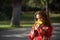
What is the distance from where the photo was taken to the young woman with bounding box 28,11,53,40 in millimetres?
4742

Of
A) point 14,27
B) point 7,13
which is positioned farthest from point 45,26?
point 7,13

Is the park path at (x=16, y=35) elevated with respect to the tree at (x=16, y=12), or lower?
lower

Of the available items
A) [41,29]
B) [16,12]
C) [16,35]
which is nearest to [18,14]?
[16,12]

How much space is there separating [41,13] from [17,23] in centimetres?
1686

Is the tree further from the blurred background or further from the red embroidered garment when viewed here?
the red embroidered garment

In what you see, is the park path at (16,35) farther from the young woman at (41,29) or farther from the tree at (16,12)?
the young woman at (41,29)

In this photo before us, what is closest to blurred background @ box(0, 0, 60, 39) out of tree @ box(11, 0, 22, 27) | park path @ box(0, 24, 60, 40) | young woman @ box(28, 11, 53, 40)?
tree @ box(11, 0, 22, 27)

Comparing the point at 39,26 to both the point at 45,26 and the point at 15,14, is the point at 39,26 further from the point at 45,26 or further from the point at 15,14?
the point at 15,14

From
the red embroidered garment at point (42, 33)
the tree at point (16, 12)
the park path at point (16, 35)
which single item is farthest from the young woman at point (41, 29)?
the tree at point (16, 12)

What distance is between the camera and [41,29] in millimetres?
4742

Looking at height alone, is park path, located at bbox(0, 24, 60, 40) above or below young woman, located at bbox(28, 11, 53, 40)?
below

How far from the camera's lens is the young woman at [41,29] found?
474 cm

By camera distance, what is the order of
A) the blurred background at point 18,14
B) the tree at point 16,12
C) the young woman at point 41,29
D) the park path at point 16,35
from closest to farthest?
the young woman at point 41,29 < the park path at point 16,35 < the blurred background at point 18,14 < the tree at point 16,12

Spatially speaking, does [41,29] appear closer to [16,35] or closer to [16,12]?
[16,35]
